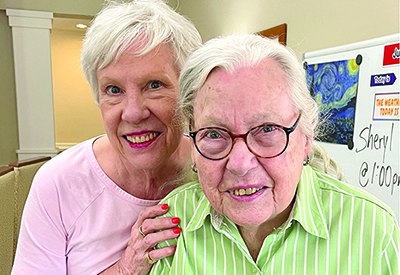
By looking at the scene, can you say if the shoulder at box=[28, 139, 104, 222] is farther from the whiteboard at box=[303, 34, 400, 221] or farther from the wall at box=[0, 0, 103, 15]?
the wall at box=[0, 0, 103, 15]

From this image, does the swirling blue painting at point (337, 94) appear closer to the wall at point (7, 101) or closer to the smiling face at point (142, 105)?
the smiling face at point (142, 105)

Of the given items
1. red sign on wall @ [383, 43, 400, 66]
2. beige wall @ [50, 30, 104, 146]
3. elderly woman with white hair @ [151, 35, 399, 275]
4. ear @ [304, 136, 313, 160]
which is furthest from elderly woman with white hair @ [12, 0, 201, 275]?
beige wall @ [50, 30, 104, 146]

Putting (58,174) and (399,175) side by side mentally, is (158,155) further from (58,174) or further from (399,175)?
(399,175)

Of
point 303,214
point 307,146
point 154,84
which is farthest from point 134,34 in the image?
point 303,214

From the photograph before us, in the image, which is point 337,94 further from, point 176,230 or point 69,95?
point 69,95

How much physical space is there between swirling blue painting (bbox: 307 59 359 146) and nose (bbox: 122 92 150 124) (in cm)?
93

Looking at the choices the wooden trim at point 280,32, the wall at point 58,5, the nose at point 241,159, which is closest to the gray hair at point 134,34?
the nose at point 241,159

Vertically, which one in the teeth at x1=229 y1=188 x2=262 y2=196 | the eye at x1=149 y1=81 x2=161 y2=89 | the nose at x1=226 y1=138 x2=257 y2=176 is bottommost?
the teeth at x1=229 y1=188 x2=262 y2=196

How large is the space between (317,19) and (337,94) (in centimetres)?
56

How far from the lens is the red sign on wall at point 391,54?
1.39m

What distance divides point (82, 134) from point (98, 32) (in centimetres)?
613

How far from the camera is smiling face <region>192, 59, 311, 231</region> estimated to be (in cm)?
77

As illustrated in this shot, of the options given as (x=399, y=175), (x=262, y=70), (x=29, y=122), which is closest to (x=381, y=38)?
(x=399, y=175)

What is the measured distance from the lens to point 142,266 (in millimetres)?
1027
